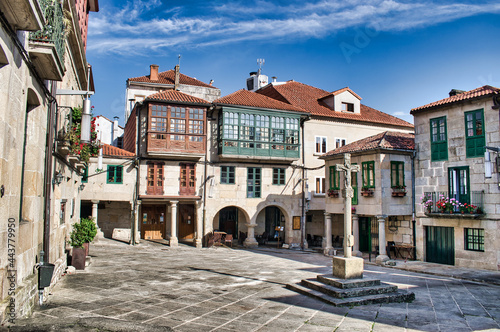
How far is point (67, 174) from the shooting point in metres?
15.0

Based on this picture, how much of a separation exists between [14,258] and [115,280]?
682cm

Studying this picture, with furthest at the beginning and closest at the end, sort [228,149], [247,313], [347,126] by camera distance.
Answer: [347,126]
[228,149]
[247,313]

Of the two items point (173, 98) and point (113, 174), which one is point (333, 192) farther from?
point (113, 174)

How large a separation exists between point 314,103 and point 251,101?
6492 millimetres

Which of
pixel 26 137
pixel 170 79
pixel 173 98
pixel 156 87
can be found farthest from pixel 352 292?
pixel 170 79

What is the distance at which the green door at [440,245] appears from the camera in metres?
19.7

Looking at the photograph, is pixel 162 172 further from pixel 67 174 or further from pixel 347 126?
pixel 347 126

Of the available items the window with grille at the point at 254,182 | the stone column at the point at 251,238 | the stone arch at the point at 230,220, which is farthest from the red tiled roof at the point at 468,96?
the stone arch at the point at 230,220

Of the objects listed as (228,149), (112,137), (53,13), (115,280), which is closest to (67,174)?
(115,280)

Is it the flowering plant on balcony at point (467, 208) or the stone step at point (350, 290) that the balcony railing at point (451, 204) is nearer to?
the flowering plant on balcony at point (467, 208)

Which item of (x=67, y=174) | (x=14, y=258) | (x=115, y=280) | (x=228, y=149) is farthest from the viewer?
(x=228, y=149)

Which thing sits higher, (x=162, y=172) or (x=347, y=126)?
(x=347, y=126)

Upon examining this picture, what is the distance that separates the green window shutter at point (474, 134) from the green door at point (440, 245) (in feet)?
12.4

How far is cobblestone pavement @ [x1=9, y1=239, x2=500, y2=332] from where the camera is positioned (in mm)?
8969
